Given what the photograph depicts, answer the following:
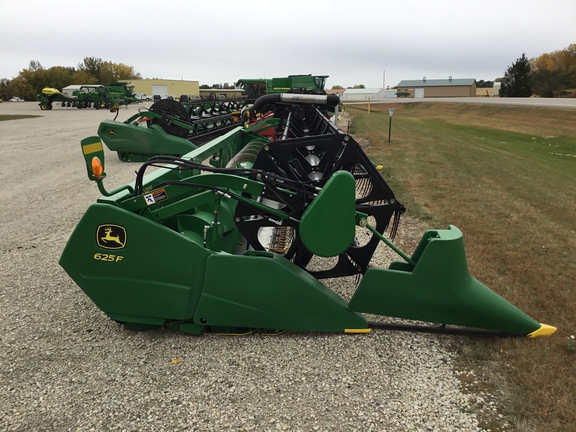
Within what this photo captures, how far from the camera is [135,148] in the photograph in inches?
454

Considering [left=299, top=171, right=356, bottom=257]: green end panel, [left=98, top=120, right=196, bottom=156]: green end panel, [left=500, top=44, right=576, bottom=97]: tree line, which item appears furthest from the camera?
[left=500, top=44, right=576, bottom=97]: tree line

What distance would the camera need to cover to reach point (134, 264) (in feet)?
10.2

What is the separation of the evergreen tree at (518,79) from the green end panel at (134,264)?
59.2 m

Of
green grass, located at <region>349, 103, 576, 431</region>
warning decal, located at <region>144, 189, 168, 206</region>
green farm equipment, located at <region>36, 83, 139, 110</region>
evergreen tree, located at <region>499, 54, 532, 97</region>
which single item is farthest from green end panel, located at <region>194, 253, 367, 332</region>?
evergreen tree, located at <region>499, 54, 532, 97</region>

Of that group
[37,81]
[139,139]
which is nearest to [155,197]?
[139,139]

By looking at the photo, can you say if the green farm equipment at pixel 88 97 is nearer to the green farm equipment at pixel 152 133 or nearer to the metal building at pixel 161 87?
the green farm equipment at pixel 152 133

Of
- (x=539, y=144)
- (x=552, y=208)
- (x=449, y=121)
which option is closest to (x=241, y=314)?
(x=552, y=208)

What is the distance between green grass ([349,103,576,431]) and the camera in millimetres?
2725

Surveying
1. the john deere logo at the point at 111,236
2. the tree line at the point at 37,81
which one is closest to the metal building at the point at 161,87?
the tree line at the point at 37,81

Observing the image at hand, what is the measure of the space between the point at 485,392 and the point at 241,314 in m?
1.69

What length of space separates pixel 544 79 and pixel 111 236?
2315 inches

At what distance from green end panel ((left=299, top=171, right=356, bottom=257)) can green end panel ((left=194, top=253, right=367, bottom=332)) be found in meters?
0.28

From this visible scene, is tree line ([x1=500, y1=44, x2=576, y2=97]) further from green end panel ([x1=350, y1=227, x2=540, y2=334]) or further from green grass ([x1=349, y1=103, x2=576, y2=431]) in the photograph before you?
green end panel ([x1=350, y1=227, x2=540, y2=334])

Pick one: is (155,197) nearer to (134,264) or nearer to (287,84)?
(134,264)
